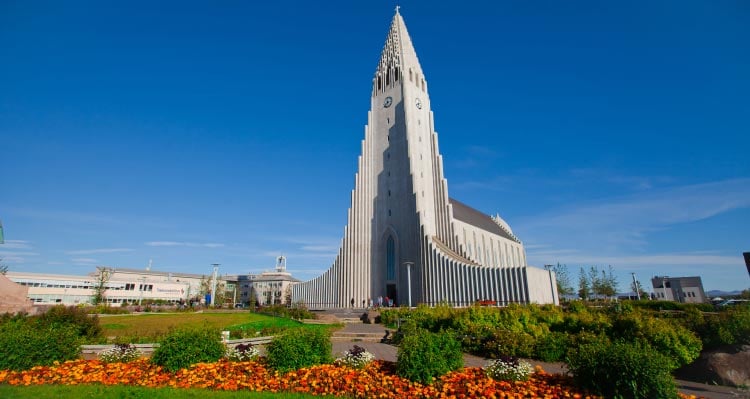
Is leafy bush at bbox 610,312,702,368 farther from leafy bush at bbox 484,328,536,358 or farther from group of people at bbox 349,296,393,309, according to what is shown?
group of people at bbox 349,296,393,309

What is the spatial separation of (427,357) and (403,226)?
3678cm

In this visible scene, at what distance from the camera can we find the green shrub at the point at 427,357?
7594 millimetres

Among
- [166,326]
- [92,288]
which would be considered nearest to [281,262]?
[92,288]

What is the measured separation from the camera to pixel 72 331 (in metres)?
10.3

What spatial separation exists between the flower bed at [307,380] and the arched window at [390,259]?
35.9 metres

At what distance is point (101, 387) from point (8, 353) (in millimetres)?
3091

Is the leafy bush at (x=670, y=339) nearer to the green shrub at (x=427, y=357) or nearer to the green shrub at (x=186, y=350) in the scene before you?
the green shrub at (x=427, y=357)

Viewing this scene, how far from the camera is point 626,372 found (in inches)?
247

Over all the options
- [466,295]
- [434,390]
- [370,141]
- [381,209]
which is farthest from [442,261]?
[434,390]

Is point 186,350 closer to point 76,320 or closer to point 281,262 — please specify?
point 76,320

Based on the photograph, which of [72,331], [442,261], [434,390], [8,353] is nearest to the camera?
[434,390]

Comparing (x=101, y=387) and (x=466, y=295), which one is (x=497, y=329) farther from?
(x=466, y=295)

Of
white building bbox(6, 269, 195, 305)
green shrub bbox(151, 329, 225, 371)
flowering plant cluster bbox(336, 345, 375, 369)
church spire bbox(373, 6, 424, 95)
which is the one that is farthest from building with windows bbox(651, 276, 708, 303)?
white building bbox(6, 269, 195, 305)

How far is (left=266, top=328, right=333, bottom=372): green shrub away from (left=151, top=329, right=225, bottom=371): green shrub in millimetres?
1641
